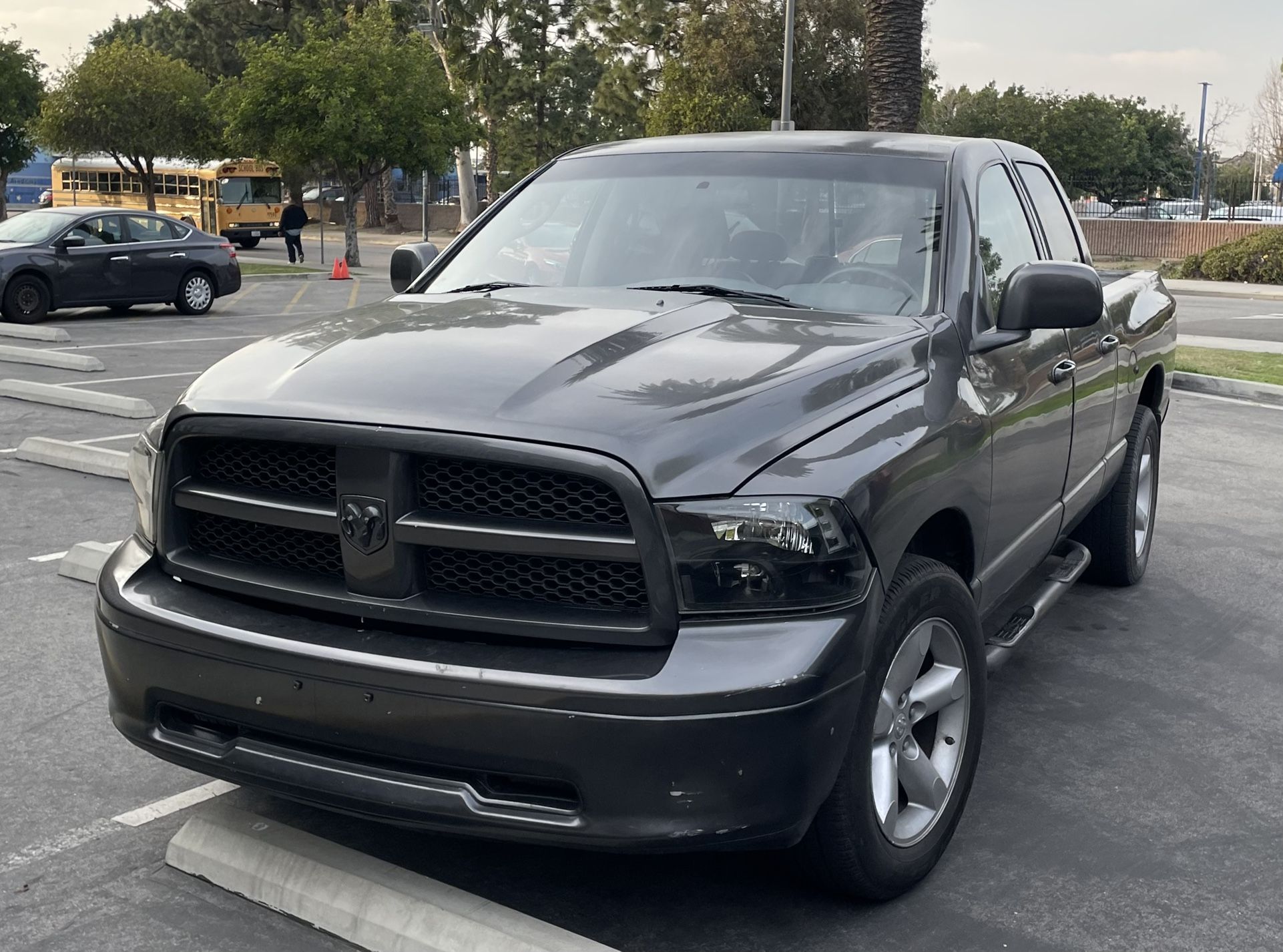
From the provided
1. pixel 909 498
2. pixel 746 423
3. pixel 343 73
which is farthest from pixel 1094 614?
pixel 343 73

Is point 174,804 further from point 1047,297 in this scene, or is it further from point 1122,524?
point 1122,524

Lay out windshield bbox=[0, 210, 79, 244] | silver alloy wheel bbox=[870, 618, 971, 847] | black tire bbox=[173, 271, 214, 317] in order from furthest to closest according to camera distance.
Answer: black tire bbox=[173, 271, 214, 317] → windshield bbox=[0, 210, 79, 244] → silver alloy wheel bbox=[870, 618, 971, 847]

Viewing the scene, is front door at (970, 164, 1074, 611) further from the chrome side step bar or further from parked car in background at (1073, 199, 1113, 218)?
parked car in background at (1073, 199, 1113, 218)

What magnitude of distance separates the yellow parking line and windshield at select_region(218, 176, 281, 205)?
16.1 m

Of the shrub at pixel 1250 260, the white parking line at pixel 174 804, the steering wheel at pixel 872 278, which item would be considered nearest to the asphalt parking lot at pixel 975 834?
the white parking line at pixel 174 804

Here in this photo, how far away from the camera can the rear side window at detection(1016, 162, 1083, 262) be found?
210 inches

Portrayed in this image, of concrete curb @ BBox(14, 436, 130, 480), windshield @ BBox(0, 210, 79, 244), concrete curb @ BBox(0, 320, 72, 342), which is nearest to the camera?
concrete curb @ BBox(14, 436, 130, 480)

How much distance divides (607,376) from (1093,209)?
170 feet

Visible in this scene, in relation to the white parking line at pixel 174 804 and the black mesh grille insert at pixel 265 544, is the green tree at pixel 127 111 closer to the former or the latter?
the white parking line at pixel 174 804

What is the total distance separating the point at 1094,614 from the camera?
614 centimetres

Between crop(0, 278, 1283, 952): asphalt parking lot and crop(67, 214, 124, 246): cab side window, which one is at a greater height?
crop(67, 214, 124, 246): cab side window

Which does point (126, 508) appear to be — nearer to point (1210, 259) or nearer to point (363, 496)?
point (363, 496)

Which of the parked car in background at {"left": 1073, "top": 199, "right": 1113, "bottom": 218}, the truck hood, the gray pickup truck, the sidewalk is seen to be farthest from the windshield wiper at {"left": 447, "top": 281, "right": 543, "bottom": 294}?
the parked car in background at {"left": 1073, "top": 199, "right": 1113, "bottom": 218}

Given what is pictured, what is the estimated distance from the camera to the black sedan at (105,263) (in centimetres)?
1877
